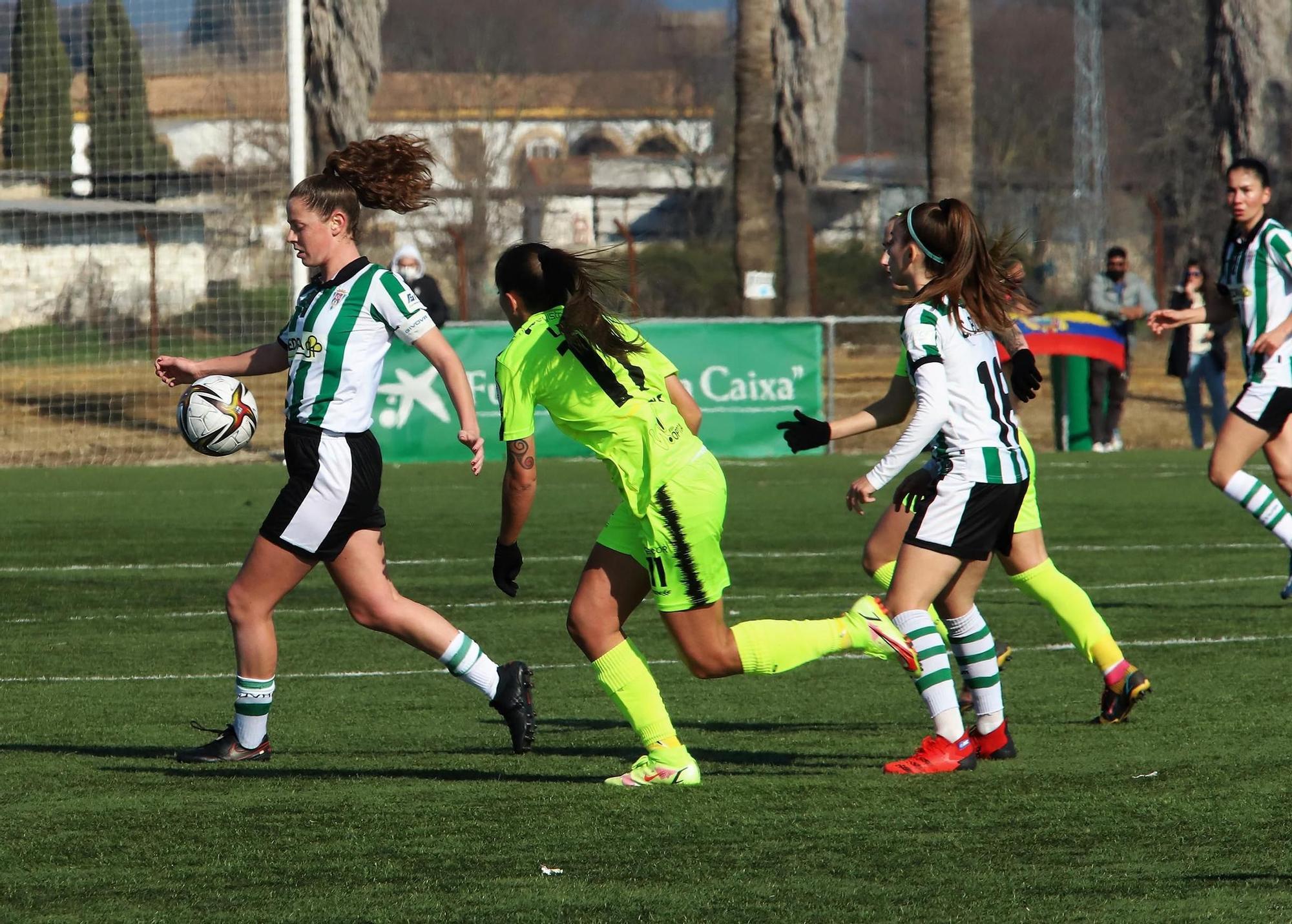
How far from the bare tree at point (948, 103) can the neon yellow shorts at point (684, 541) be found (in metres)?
18.4

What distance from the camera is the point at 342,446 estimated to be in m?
6.03

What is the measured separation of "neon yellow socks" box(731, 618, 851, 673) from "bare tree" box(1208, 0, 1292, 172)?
72.4ft

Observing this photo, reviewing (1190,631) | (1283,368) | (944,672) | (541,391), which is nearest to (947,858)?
(944,672)

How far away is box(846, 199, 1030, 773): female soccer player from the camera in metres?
5.79

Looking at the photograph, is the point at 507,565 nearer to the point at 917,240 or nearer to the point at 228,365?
the point at 228,365

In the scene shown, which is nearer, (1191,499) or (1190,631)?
(1190,631)

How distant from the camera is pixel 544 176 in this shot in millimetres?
74062

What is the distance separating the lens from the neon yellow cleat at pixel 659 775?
5688 millimetres

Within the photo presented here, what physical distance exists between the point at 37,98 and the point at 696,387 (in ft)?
28.6

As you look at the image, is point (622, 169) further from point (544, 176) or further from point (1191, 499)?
point (1191, 499)

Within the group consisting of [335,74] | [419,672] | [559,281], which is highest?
[335,74]

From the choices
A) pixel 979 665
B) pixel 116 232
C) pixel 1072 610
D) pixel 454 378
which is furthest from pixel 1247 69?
pixel 454 378

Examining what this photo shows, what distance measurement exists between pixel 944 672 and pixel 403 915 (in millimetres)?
2254

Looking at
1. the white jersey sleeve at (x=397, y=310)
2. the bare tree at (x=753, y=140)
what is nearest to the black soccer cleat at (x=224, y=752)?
the white jersey sleeve at (x=397, y=310)
